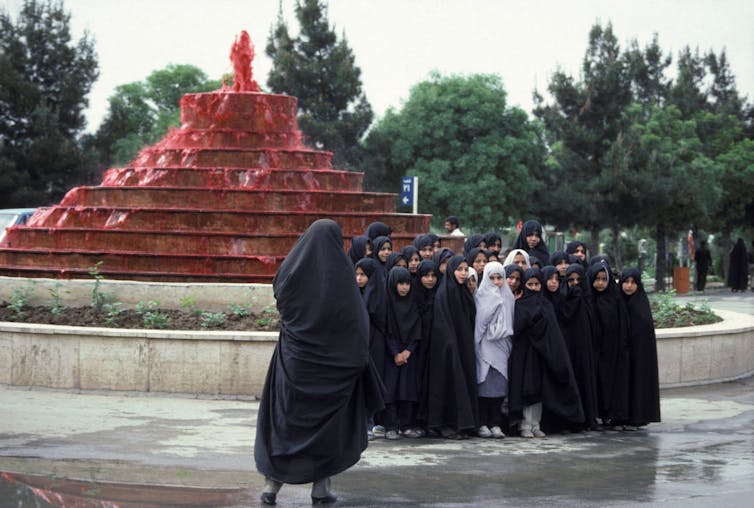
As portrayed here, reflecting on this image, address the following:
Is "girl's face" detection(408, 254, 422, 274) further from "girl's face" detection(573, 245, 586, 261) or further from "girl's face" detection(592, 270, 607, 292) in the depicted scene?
"girl's face" detection(573, 245, 586, 261)

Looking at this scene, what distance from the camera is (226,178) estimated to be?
59.6ft

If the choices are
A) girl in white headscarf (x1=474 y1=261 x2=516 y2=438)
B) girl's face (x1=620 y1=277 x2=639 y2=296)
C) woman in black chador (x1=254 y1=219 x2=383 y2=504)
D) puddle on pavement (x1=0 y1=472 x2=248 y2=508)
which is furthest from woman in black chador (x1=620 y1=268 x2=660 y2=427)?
puddle on pavement (x1=0 y1=472 x2=248 y2=508)

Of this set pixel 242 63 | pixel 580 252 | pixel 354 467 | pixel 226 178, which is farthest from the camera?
pixel 242 63

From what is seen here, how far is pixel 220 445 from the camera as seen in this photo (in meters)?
9.74

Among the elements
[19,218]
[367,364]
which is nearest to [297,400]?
[367,364]

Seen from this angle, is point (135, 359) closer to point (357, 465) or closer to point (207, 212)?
point (357, 465)

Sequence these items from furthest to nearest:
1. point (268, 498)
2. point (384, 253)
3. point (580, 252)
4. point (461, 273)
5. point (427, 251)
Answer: point (580, 252)
point (427, 251)
point (384, 253)
point (461, 273)
point (268, 498)

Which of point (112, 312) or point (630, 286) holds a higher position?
point (630, 286)

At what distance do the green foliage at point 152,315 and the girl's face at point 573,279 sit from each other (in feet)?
13.6

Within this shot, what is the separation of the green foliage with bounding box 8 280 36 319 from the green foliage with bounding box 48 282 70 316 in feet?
0.84

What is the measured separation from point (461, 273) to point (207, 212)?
22.9 ft

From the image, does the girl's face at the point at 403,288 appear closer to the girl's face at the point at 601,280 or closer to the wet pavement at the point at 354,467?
the wet pavement at the point at 354,467

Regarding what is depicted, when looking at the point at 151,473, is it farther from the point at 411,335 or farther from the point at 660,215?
the point at 660,215

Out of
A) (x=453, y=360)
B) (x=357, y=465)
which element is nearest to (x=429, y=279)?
(x=453, y=360)
